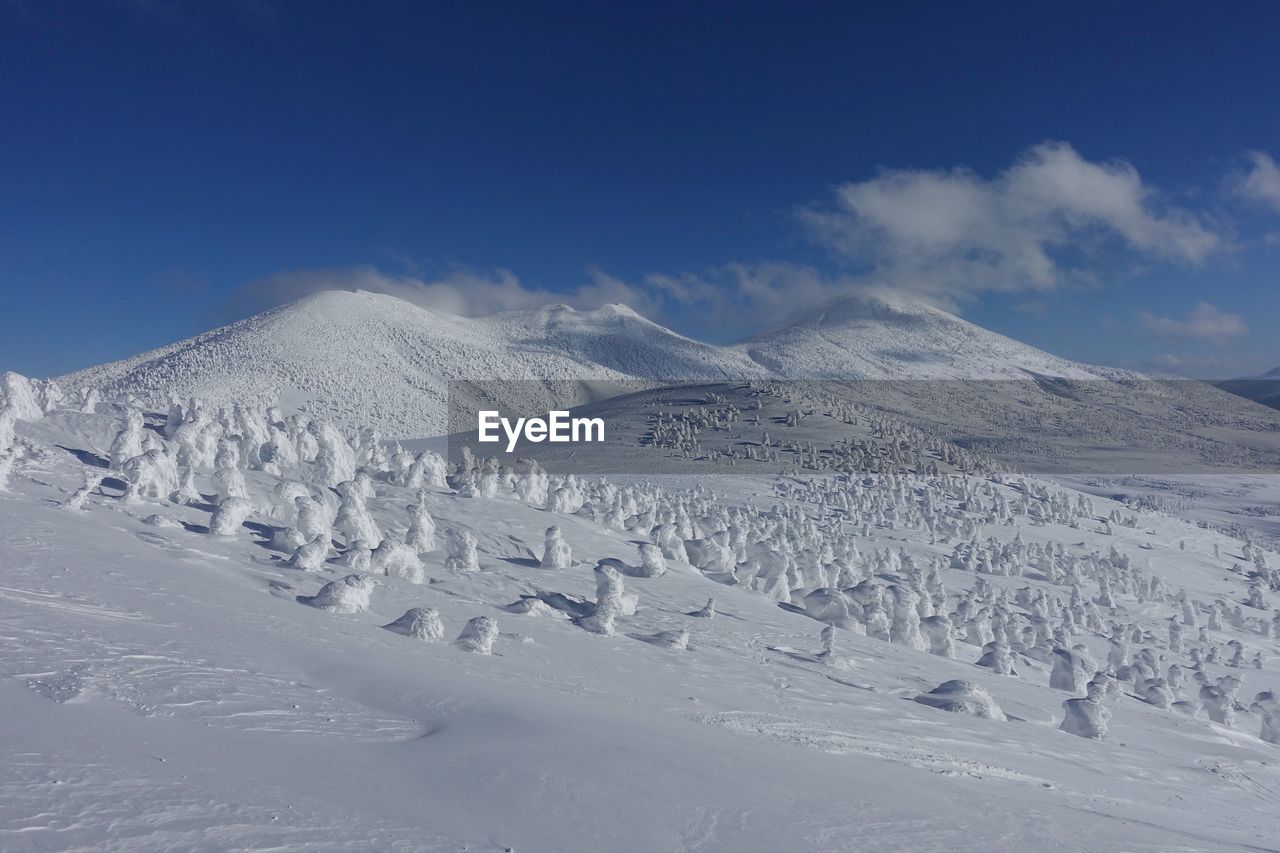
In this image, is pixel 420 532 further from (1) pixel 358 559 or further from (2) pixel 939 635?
(2) pixel 939 635

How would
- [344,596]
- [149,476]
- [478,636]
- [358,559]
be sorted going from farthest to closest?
[149,476]
[358,559]
[344,596]
[478,636]

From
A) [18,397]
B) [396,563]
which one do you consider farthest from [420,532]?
[18,397]

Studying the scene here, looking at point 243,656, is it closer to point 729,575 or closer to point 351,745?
point 351,745

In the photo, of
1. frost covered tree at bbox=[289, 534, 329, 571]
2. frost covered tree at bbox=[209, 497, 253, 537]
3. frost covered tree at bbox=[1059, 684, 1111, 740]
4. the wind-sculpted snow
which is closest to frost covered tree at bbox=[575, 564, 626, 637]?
the wind-sculpted snow

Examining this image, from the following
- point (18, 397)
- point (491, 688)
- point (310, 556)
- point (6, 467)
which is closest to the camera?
point (491, 688)

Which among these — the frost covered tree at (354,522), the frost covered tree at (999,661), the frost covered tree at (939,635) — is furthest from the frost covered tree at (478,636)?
the frost covered tree at (939,635)

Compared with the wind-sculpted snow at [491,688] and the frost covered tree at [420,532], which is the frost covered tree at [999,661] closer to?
the wind-sculpted snow at [491,688]
